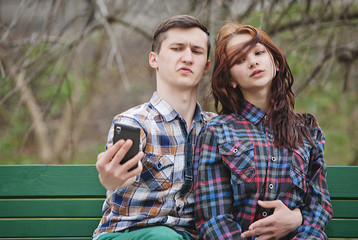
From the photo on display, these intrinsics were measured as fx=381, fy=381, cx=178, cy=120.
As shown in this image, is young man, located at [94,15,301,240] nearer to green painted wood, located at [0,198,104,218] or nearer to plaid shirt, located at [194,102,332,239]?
plaid shirt, located at [194,102,332,239]

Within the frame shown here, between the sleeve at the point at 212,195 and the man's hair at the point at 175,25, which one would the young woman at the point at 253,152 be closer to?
the sleeve at the point at 212,195

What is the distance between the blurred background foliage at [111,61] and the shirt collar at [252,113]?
0.83m

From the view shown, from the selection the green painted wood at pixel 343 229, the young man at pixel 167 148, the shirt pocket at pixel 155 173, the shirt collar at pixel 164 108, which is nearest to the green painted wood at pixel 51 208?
the young man at pixel 167 148

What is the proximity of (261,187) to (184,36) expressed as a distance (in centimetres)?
84

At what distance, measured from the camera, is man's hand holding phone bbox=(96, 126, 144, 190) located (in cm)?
149

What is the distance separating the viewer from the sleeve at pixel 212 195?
174 centimetres

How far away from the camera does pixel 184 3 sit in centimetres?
361

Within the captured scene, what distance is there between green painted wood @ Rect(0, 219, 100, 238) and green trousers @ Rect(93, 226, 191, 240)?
55 centimetres

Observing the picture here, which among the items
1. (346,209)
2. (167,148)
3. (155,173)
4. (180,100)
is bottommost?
(346,209)

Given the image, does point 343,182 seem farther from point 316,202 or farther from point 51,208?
point 51,208

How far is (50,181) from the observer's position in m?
2.30

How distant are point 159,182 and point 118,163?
351 millimetres

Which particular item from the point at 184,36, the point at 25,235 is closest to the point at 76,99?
the point at 25,235

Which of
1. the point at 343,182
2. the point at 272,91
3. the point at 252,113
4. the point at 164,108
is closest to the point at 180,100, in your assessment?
the point at 164,108
